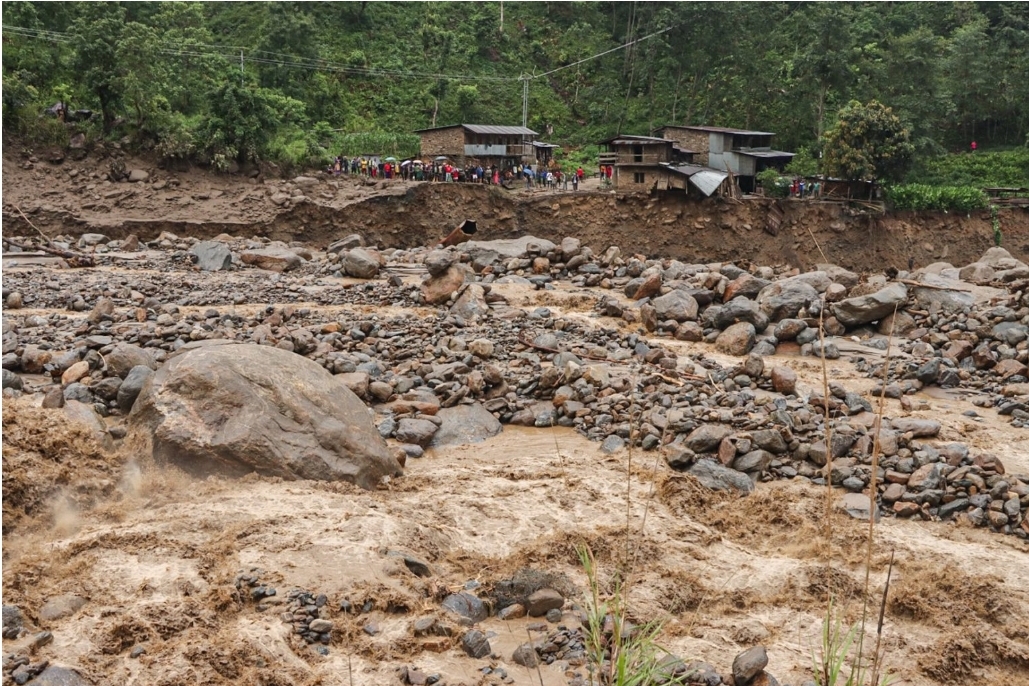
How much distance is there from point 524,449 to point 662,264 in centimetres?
1119

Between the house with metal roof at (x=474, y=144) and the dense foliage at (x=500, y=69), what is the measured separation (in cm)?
411

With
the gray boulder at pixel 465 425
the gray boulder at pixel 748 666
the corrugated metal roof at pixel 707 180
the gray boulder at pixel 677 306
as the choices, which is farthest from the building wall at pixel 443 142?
the gray boulder at pixel 748 666

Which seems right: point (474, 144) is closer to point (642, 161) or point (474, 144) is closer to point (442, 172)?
point (442, 172)

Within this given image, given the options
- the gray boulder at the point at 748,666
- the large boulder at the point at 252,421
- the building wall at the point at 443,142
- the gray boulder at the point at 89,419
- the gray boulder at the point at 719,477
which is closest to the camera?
the gray boulder at the point at 748,666

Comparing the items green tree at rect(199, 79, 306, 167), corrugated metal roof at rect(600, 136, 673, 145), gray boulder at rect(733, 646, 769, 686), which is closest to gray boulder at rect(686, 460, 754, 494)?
gray boulder at rect(733, 646, 769, 686)

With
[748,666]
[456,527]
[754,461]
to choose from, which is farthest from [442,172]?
[748,666]

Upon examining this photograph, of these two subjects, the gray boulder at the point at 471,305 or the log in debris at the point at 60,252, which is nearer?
the gray boulder at the point at 471,305

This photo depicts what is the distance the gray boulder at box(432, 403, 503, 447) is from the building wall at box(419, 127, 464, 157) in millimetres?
21120

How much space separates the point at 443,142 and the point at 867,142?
46.8 ft

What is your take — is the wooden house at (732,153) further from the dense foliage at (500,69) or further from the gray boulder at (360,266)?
the gray boulder at (360,266)

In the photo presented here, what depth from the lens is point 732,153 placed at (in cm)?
3105

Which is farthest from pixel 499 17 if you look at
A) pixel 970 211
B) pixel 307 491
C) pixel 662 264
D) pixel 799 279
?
pixel 307 491

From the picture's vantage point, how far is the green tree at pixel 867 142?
2948 centimetres

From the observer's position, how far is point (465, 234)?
24672 millimetres
